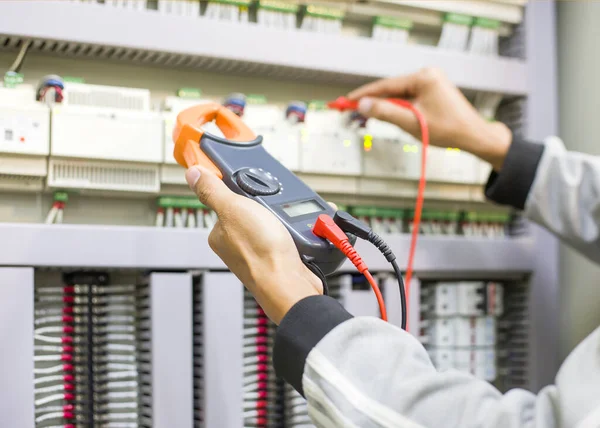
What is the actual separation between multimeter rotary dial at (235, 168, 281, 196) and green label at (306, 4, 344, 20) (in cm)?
42

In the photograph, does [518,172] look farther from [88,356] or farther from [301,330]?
[88,356]

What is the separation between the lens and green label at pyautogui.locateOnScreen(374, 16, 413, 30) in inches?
46.0

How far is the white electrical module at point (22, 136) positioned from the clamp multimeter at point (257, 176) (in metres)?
0.19

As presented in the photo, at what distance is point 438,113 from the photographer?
107cm

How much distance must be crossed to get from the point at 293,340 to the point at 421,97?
59 centimetres

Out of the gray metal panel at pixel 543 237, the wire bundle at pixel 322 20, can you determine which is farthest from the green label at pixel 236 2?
the gray metal panel at pixel 543 237

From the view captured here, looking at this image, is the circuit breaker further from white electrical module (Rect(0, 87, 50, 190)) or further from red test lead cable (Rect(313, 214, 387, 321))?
white electrical module (Rect(0, 87, 50, 190))

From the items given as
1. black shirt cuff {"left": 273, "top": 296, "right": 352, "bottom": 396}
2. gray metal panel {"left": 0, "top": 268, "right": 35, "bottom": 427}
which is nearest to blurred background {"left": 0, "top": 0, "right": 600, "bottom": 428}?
gray metal panel {"left": 0, "top": 268, "right": 35, "bottom": 427}

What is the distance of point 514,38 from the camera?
4.17ft

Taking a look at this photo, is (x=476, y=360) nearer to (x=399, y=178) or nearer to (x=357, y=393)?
(x=399, y=178)

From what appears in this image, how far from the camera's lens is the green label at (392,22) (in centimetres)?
117

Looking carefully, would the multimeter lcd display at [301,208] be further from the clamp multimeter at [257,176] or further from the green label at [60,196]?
the green label at [60,196]

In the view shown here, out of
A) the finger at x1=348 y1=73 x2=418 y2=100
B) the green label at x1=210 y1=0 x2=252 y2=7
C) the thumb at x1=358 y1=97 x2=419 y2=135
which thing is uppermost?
the green label at x1=210 y1=0 x2=252 y2=7

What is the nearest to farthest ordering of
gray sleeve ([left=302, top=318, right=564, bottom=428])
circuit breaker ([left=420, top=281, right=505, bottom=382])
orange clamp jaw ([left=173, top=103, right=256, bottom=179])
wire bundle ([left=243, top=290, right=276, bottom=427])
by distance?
gray sleeve ([left=302, top=318, right=564, bottom=428])
orange clamp jaw ([left=173, top=103, right=256, bottom=179])
wire bundle ([left=243, top=290, right=276, bottom=427])
circuit breaker ([left=420, top=281, right=505, bottom=382])
